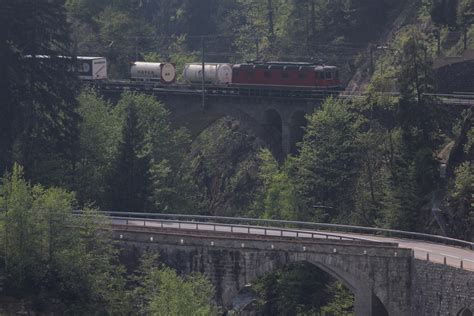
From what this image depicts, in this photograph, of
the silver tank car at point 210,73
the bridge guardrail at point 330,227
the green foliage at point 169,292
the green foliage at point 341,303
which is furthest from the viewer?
the silver tank car at point 210,73

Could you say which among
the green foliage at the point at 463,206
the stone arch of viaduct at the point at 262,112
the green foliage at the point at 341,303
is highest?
the stone arch of viaduct at the point at 262,112

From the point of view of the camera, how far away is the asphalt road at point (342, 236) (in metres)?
71.2

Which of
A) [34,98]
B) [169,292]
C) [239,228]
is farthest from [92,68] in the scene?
[169,292]

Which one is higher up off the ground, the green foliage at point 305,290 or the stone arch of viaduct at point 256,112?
the stone arch of viaduct at point 256,112

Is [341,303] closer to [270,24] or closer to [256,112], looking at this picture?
[256,112]

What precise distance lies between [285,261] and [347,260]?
330cm

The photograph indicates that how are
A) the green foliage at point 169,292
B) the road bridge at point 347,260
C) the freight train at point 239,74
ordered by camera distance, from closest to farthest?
the green foliage at point 169,292, the road bridge at point 347,260, the freight train at point 239,74

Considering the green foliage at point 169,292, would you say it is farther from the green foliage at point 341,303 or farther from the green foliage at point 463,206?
the green foliage at point 463,206

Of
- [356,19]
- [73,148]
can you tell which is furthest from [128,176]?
[356,19]

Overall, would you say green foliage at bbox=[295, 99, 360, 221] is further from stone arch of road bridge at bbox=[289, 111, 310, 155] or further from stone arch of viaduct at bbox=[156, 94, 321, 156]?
stone arch of road bridge at bbox=[289, 111, 310, 155]

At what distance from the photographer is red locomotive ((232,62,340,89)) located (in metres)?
105

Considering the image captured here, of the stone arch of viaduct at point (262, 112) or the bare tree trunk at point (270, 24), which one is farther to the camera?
the bare tree trunk at point (270, 24)

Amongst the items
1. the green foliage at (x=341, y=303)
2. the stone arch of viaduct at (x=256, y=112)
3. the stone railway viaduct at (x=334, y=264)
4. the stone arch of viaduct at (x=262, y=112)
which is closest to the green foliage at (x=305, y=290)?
the green foliage at (x=341, y=303)

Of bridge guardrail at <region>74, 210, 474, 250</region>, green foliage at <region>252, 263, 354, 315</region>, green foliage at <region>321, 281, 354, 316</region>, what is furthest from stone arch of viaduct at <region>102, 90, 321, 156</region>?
green foliage at <region>321, 281, 354, 316</region>
